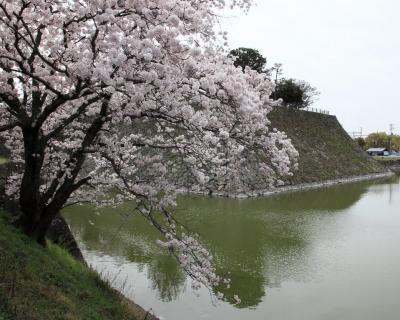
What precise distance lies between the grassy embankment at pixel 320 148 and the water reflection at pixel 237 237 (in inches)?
466

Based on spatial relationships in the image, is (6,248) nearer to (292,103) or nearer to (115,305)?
(115,305)

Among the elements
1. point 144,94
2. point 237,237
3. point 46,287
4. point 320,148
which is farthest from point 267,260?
point 320,148

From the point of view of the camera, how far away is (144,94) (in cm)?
627

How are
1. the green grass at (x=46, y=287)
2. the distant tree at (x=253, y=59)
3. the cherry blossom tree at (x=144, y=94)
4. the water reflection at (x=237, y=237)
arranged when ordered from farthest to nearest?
the distant tree at (x=253, y=59) → the water reflection at (x=237, y=237) → the cherry blossom tree at (x=144, y=94) → the green grass at (x=46, y=287)

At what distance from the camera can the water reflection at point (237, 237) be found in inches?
485

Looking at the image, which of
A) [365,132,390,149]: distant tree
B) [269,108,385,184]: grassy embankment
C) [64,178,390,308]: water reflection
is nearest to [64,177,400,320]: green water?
[64,178,390,308]: water reflection

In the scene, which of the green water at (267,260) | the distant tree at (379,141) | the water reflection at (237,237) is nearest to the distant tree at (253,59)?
the water reflection at (237,237)

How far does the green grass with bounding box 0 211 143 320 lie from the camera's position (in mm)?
5738

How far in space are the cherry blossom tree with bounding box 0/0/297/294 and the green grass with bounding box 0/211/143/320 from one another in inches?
36.9

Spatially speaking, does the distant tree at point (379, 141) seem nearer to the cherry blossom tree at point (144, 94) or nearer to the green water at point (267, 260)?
the green water at point (267, 260)

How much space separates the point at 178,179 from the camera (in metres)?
7.53

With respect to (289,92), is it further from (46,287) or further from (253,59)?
(46,287)

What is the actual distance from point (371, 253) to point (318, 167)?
26144 millimetres

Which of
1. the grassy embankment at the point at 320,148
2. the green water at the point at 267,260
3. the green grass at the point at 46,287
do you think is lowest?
the green water at the point at 267,260
